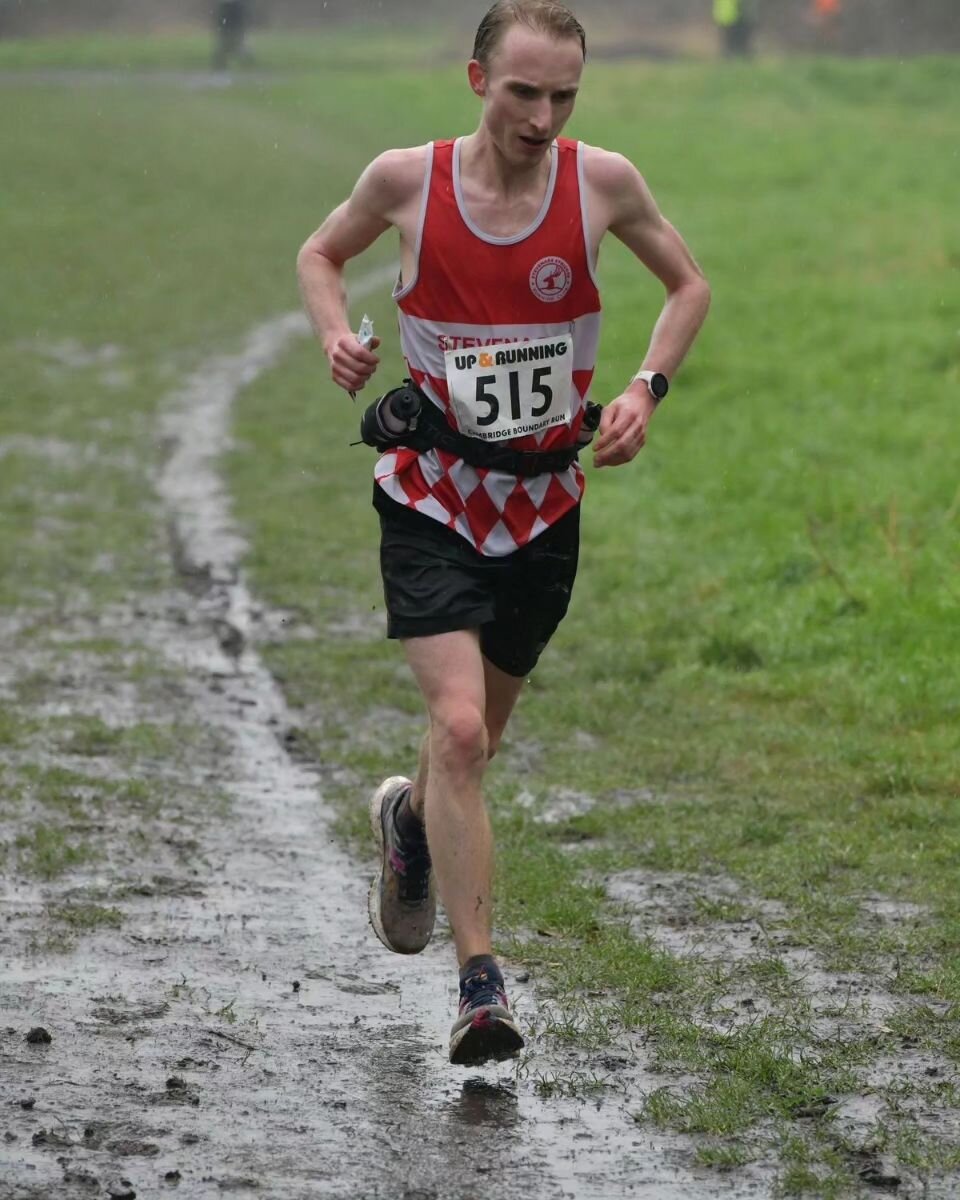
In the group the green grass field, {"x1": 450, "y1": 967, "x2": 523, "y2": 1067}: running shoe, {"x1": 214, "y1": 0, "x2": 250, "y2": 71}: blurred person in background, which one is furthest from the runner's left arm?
{"x1": 214, "y1": 0, "x2": 250, "y2": 71}: blurred person in background

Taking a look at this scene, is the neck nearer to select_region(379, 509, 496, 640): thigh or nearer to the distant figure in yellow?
select_region(379, 509, 496, 640): thigh

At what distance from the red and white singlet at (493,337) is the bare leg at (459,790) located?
1.00 feet

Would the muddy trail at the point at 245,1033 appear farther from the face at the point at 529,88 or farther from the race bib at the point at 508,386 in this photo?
the face at the point at 529,88

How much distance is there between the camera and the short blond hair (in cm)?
491

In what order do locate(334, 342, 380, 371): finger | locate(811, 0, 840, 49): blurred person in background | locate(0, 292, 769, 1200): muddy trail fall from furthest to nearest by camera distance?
locate(811, 0, 840, 49): blurred person in background
locate(334, 342, 380, 371): finger
locate(0, 292, 769, 1200): muddy trail

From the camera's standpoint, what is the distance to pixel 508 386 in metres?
5.05

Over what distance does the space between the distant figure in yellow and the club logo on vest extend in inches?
1926

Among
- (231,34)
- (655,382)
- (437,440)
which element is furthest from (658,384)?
(231,34)

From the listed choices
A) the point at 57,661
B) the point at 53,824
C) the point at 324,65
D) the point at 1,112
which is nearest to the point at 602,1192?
the point at 53,824

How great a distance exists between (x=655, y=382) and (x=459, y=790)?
1111 mm

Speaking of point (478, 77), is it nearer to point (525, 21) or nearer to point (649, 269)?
point (525, 21)

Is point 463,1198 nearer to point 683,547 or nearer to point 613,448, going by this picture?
point 613,448

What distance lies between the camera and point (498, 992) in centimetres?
468

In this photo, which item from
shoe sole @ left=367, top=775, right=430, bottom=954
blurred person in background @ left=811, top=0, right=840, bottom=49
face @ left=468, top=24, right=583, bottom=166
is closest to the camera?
face @ left=468, top=24, right=583, bottom=166
